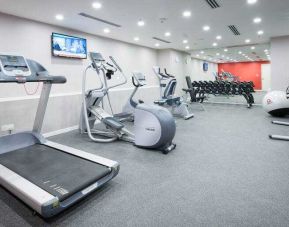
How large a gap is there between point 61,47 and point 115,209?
15.7 feet

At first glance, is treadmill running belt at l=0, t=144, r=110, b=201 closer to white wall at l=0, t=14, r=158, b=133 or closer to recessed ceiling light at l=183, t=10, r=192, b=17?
white wall at l=0, t=14, r=158, b=133

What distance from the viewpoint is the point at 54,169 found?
2.46m

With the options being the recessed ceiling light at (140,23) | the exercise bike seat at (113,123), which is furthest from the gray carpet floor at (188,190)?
the recessed ceiling light at (140,23)

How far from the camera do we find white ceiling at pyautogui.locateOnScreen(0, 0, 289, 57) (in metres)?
4.16

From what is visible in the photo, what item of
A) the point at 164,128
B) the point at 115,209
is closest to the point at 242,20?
the point at 164,128

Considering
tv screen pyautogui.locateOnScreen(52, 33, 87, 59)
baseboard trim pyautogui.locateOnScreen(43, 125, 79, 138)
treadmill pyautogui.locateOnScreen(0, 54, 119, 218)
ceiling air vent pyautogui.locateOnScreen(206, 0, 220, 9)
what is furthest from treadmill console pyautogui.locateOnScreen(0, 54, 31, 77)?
ceiling air vent pyautogui.locateOnScreen(206, 0, 220, 9)

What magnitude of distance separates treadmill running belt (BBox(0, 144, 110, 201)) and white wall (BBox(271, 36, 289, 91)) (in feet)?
26.3

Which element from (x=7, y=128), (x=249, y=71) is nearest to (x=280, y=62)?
(x=7, y=128)

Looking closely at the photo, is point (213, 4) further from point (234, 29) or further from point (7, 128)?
point (7, 128)

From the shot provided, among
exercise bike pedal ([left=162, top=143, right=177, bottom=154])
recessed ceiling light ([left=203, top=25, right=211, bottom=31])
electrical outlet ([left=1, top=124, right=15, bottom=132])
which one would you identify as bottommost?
exercise bike pedal ([left=162, top=143, right=177, bottom=154])

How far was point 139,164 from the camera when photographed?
315 cm

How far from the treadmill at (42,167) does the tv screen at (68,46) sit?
8.72 feet

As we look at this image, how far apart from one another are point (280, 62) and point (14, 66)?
28.3ft

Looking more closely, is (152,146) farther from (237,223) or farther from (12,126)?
(12,126)
